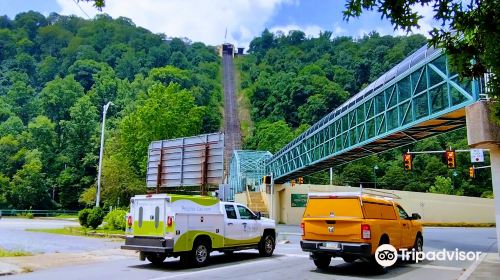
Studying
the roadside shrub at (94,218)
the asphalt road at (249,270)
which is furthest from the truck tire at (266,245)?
the roadside shrub at (94,218)

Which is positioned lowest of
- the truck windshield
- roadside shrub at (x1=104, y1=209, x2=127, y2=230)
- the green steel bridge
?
roadside shrub at (x1=104, y1=209, x2=127, y2=230)

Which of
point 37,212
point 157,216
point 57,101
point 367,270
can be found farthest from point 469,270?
point 57,101

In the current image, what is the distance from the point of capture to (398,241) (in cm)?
1302

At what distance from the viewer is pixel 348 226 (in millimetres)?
11656

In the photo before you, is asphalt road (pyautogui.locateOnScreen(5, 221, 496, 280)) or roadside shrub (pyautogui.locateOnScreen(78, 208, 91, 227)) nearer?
asphalt road (pyautogui.locateOnScreen(5, 221, 496, 280))

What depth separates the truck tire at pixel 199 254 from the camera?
12947 millimetres

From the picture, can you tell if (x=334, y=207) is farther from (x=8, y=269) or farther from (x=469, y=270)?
(x=8, y=269)

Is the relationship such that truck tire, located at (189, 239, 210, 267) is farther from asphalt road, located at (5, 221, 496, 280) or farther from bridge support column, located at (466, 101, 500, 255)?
bridge support column, located at (466, 101, 500, 255)

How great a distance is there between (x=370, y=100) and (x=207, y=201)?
13387 millimetres

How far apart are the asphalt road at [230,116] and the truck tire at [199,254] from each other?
182 ft

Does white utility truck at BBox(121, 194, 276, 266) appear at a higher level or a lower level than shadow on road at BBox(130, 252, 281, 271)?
Answer: higher

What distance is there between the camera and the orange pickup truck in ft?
37.6

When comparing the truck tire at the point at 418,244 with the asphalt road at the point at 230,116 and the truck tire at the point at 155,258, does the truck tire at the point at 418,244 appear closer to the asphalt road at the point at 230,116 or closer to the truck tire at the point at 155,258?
the truck tire at the point at 155,258

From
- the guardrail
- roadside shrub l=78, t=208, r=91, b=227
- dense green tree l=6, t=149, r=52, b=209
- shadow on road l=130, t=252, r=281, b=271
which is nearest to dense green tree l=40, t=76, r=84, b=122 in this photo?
dense green tree l=6, t=149, r=52, b=209
